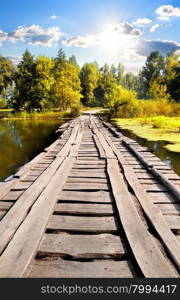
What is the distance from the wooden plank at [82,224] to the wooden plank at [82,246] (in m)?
0.09

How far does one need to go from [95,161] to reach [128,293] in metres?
3.39

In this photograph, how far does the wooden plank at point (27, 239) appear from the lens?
61.5 inches

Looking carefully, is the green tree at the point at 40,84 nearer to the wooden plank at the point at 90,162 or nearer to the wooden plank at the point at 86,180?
the wooden plank at the point at 90,162

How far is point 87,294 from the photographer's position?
1.46 meters

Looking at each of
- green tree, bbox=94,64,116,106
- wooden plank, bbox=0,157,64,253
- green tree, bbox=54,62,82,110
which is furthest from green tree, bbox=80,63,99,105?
wooden plank, bbox=0,157,64,253

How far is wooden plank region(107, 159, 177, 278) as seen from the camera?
154 centimetres

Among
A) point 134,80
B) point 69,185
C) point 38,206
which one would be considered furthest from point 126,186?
point 134,80

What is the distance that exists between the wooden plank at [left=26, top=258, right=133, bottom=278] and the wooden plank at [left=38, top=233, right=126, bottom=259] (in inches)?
2.8

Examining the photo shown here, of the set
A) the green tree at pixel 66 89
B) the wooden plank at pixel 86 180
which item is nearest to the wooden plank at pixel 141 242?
the wooden plank at pixel 86 180

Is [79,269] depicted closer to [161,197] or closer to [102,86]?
[161,197]

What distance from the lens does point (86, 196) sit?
2.82 m

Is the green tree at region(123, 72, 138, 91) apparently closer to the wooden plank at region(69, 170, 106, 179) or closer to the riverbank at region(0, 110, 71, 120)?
the riverbank at region(0, 110, 71, 120)

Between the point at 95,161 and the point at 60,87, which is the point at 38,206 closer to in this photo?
the point at 95,161

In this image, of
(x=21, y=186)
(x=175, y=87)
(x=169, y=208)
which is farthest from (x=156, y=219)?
(x=175, y=87)
